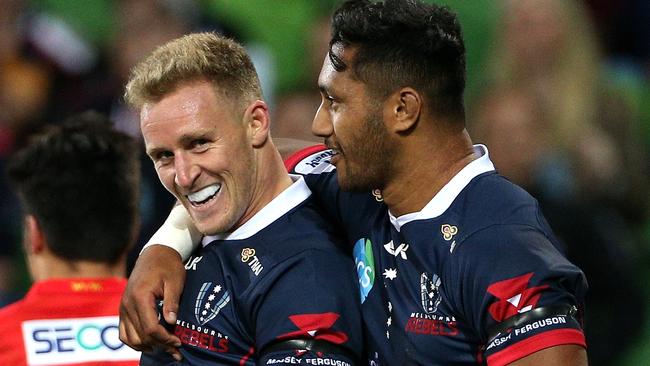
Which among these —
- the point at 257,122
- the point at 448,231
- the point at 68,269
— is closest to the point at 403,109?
the point at 448,231

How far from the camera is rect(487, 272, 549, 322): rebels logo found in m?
2.67

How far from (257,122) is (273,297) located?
1.77ft

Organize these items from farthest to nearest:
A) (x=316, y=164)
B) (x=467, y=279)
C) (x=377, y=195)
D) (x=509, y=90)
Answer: (x=509, y=90) → (x=316, y=164) → (x=377, y=195) → (x=467, y=279)

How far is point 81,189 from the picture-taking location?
413cm

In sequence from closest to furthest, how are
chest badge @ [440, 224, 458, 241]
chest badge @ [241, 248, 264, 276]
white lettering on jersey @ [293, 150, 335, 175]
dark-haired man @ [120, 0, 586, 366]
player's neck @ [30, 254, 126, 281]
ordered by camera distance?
dark-haired man @ [120, 0, 586, 366], chest badge @ [440, 224, 458, 241], chest badge @ [241, 248, 264, 276], white lettering on jersey @ [293, 150, 335, 175], player's neck @ [30, 254, 126, 281]

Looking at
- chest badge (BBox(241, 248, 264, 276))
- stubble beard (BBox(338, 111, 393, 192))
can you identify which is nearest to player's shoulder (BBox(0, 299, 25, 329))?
chest badge (BBox(241, 248, 264, 276))

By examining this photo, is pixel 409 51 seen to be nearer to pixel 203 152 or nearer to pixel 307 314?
pixel 203 152

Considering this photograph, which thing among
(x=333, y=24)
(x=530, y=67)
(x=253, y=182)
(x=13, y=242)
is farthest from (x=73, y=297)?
(x=530, y=67)

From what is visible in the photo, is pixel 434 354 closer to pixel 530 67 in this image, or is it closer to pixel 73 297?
pixel 73 297

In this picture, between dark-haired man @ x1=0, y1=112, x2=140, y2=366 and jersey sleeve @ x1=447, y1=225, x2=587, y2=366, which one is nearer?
jersey sleeve @ x1=447, y1=225, x2=587, y2=366

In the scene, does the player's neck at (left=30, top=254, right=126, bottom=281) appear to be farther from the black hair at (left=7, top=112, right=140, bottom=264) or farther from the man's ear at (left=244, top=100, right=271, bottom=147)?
the man's ear at (left=244, top=100, right=271, bottom=147)

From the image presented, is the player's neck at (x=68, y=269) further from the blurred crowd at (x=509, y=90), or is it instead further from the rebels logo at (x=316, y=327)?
the blurred crowd at (x=509, y=90)

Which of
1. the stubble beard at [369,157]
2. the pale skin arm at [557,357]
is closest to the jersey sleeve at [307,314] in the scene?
the stubble beard at [369,157]

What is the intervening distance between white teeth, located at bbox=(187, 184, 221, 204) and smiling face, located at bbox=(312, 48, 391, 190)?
33cm
